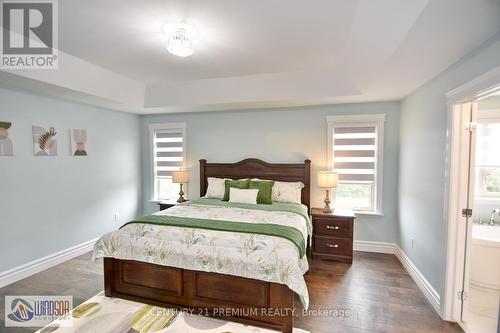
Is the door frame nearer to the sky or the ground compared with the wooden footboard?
nearer to the sky

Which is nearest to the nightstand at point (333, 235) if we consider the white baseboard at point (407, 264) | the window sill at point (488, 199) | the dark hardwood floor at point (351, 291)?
the dark hardwood floor at point (351, 291)

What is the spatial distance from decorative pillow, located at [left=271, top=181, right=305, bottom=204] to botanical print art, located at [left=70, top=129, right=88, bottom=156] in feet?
10.1

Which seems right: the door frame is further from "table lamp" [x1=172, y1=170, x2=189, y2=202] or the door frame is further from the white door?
"table lamp" [x1=172, y1=170, x2=189, y2=202]

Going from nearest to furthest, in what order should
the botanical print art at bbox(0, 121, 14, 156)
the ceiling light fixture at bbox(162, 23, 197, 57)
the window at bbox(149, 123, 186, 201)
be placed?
the ceiling light fixture at bbox(162, 23, 197, 57), the botanical print art at bbox(0, 121, 14, 156), the window at bbox(149, 123, 186, 201)

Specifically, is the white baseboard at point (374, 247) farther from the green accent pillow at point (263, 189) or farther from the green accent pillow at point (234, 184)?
the green accent pillow at point (234, 184)

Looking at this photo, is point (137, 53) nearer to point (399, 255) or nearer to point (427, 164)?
point (427, 164)

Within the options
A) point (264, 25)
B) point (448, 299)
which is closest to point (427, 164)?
point (448, 299)

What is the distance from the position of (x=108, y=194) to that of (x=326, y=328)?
13.1 ft

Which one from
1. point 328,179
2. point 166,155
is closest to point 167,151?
point 166,155

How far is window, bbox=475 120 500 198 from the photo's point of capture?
11.5 feet

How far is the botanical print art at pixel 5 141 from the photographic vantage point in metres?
2.84

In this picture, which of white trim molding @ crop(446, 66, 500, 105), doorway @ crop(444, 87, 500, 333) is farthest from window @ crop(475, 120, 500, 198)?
white trim molding @ crop(446, 66, 500, 105)

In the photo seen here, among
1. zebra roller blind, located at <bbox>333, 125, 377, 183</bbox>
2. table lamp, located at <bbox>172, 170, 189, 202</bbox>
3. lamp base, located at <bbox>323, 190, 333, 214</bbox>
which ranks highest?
zebra roller blind, located at <bbox>333, 125, 377, 183</bbox>

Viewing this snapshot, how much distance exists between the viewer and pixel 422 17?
1519mm
